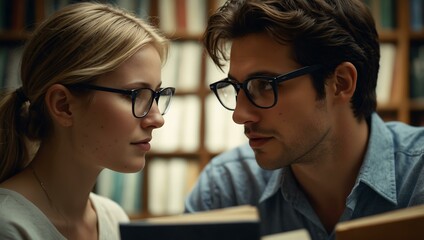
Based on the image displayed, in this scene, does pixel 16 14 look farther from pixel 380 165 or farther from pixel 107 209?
pixel 380 165

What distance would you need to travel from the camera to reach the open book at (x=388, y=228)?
2.75ft

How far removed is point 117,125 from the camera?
1.29 m

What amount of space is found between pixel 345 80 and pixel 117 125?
2.04 ft

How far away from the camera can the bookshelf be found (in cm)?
321

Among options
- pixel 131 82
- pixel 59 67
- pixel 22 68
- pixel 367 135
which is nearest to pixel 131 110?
pixel 131 82

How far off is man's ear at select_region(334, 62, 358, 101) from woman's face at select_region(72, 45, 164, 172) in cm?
50

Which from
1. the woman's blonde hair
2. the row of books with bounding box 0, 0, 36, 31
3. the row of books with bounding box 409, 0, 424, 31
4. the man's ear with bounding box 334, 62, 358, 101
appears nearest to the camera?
the woman's blonde hair

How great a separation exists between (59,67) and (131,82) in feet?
0.54

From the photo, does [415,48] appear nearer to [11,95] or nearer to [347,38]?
[347,38]

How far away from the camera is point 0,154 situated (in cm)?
139

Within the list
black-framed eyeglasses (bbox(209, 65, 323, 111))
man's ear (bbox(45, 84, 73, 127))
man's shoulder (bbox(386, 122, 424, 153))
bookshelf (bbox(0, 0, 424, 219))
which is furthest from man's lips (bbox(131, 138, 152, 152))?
bookshelf (bbox(0, 0, 424, 219))

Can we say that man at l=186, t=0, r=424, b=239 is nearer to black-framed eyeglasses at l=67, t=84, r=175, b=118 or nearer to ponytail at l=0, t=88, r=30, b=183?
black-framed eyeglasses at l=67, t=84, r=175, b=118

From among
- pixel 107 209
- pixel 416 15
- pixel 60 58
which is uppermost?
pixel 416 15

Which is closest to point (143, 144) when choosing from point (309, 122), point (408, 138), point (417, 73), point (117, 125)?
point (117, 125)
